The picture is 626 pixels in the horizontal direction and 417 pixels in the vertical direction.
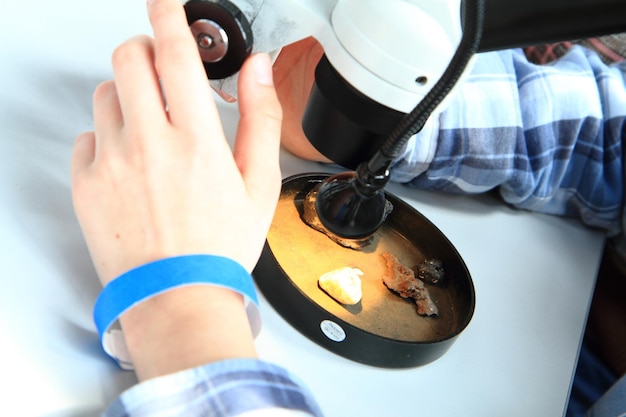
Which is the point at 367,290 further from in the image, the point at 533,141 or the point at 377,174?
the point at 533,141

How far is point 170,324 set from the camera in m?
0.39

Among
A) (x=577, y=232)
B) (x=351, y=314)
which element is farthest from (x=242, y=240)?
(x=577, y=232)

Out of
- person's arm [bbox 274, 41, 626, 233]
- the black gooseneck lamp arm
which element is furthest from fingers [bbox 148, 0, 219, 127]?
person's arm [bbox 274, 41, 626, 233]

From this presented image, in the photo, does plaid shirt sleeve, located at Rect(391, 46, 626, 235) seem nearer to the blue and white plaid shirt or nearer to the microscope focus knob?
the blue and white plaid shirt

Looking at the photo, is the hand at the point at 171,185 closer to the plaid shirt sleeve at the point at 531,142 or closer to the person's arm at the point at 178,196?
the person's arm at the point at 178,196

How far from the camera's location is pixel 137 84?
1.43 ft

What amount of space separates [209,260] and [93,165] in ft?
0.37

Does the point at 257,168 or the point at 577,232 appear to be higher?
the point at 257,168

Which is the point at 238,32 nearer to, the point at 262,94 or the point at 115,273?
the point at 262,94

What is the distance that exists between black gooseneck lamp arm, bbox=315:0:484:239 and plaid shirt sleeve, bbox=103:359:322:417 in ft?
0.41

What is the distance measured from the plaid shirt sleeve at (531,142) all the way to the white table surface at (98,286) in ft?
0.10

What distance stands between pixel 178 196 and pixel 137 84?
84mm

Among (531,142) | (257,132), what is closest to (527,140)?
(531,142)

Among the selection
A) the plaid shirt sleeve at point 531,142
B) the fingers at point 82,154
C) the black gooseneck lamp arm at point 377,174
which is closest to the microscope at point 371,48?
the black gooseneck lamp arm at point 377,174
